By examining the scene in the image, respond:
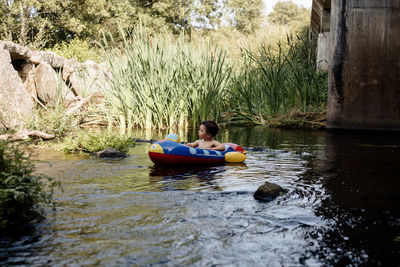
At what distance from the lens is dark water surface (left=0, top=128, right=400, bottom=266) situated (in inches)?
111

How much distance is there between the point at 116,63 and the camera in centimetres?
1046

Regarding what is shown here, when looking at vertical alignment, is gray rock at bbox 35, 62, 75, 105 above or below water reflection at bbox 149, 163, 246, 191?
above

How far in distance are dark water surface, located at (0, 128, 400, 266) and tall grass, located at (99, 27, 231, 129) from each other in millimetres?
4056

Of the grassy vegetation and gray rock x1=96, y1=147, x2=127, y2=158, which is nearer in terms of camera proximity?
gray rock x1=96, y1=147, x2=127, y2=158

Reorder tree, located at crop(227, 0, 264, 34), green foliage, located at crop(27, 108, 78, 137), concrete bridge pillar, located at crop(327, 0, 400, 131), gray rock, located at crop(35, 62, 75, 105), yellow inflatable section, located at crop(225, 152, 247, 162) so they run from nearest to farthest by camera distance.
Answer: yellow inflatable section, located at crop(225, 152, 247, 162), green foliage, located at crop(27, 108, 78, 137), concrete bridge pillar, located at crop(327, 0, 400, 131), gray rock, located at crop(35, 62, 75, 105), tree, located at crop(227, 0, 264, 34)

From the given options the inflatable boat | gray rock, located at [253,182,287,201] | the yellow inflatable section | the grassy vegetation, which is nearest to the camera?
gray rock, located at [253,182,287,201]

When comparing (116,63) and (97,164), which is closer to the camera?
(97,164)

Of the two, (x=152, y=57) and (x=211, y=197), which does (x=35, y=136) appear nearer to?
(x=152, y=57)

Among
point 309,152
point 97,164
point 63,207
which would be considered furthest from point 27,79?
point 63,207

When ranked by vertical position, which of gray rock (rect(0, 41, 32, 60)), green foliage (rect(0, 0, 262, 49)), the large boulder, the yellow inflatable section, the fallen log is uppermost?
green foliage (rect(0, 0, 262, 49))

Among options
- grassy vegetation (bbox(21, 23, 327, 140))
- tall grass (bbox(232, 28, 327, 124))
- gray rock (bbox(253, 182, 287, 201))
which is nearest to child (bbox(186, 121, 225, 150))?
gray rock (bbox(253, 182, 287, 201))

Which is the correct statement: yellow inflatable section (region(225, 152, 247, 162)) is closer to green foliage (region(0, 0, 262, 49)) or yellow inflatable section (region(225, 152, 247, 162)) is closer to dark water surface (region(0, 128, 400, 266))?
dark water surface (region(0, 128, 400, 266))

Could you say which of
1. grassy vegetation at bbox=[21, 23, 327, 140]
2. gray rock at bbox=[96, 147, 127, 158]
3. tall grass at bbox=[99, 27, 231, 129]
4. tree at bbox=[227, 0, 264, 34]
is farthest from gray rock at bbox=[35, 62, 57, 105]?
tree at bbox=[227, 0, 264, 34]

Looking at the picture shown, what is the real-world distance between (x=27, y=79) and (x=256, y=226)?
41.0ft
